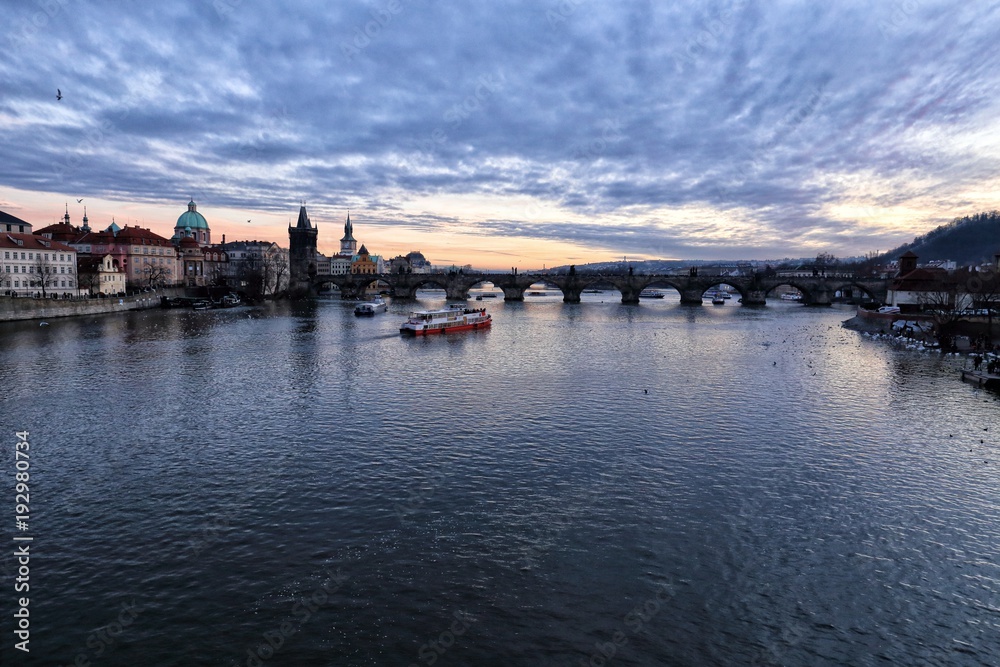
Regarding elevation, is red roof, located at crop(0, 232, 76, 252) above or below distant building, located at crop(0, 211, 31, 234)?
below

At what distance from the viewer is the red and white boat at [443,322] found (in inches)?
2992

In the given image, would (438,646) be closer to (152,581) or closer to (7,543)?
(152,581)

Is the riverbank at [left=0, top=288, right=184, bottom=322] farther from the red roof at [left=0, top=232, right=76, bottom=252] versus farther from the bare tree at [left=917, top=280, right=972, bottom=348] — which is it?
the bare tree at [left=917, top=280, right=972, bottom=348]

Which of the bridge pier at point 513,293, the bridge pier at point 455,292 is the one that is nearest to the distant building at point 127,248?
the bridge pier at point 455,292

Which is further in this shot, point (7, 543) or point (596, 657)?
point (7, 543)

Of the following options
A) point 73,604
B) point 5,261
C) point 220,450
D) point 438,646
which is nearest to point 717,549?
point 438,646

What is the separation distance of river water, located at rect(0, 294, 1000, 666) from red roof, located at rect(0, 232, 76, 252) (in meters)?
72.1

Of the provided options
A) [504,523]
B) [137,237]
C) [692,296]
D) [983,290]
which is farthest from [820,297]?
[137,237]

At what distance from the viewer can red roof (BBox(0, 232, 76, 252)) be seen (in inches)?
3671

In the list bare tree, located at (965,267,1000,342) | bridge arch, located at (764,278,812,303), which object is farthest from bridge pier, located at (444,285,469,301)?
A: bare tree, located at (965,267,1000,342)

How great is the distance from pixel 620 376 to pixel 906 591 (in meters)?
30.3

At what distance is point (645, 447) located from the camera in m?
27.3

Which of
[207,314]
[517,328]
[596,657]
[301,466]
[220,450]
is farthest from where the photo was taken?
[207,314]

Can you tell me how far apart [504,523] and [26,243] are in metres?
115
